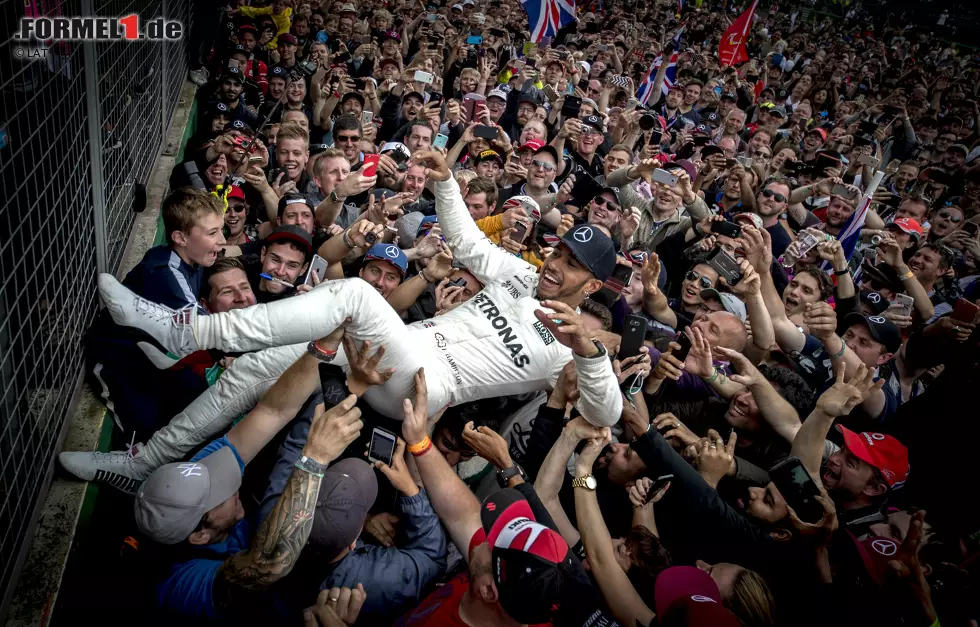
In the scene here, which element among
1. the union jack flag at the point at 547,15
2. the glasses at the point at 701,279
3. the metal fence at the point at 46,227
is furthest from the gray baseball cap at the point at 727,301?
the union jack flag at the point at 547,15

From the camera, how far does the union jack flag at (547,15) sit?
410 inches

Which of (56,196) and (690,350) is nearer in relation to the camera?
(56,196)

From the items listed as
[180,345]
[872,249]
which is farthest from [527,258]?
[872,249]

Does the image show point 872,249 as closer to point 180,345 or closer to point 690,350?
point 690,350

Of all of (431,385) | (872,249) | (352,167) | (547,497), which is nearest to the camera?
(547,497)

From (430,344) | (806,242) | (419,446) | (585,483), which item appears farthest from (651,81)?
(419,446)

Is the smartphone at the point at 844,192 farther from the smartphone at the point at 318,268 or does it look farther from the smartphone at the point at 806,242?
the smartphone at the point at 318,268

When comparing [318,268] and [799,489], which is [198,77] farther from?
[799,489]

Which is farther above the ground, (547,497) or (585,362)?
(585,362)

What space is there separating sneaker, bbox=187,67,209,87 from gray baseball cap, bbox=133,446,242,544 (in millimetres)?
6557

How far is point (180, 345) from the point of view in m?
2.65

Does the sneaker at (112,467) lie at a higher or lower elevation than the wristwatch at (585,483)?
lower

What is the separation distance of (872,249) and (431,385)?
19.7ft

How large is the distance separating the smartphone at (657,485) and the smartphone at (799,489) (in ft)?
1.84
